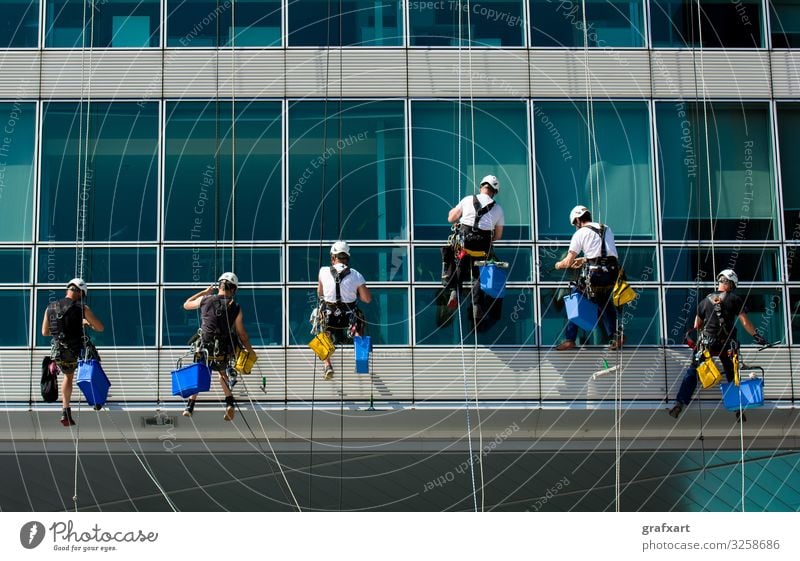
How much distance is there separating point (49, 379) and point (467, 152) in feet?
23.4

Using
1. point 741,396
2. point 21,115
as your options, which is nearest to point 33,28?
point 21,115

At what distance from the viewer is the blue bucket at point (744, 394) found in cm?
1917

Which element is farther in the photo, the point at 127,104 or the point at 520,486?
the point at 520,486

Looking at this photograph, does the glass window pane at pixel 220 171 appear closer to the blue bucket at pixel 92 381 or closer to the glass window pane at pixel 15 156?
the glass window pane at pixel 15 156

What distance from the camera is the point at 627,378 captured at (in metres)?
20.2

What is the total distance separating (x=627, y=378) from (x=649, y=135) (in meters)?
3.85

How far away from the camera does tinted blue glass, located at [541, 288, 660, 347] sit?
20.3 m

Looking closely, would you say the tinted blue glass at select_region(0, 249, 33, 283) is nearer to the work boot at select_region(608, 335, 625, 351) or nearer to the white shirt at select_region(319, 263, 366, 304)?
the white shirt at select_region(319, 263, 366, 304)

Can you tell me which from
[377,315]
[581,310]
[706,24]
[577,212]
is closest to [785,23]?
[706,24]

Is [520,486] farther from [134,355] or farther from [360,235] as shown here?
[134,355]

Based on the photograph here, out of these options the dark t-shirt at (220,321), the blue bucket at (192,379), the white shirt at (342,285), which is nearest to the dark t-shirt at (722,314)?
the white shirt at (342,285)

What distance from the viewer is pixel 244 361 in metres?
19.3

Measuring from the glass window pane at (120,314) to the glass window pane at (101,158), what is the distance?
1269 millimetres

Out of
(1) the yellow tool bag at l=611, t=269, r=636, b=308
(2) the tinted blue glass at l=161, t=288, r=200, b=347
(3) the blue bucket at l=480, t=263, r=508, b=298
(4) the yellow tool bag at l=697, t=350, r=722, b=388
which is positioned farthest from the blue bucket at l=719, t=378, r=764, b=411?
(2) the tinted blue glass at l=161, t=288, r=200, b=347
